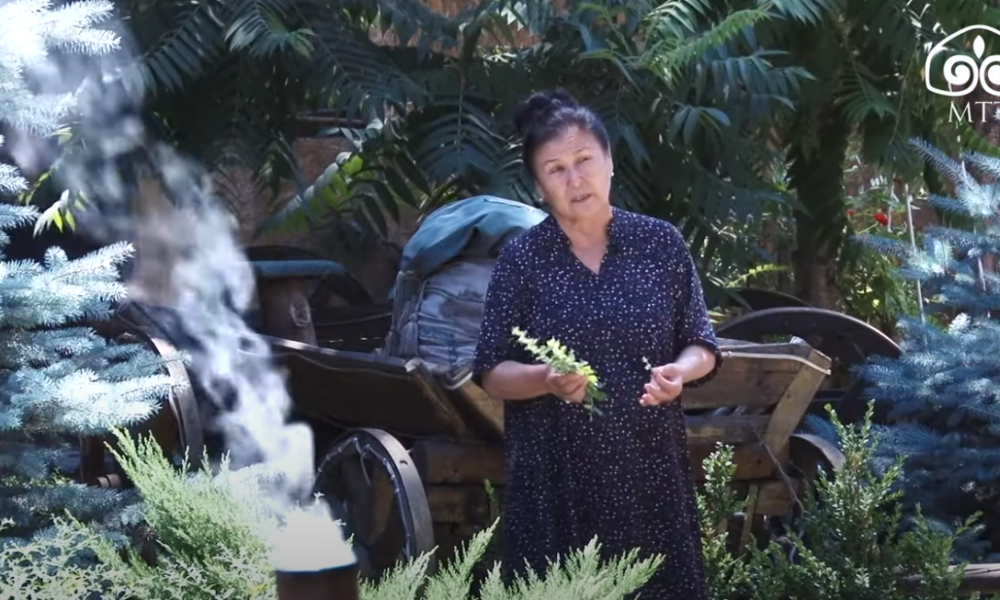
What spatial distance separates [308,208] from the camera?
5.82 m

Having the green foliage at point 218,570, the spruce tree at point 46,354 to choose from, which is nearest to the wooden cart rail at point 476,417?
the spruce tree at point 46,354

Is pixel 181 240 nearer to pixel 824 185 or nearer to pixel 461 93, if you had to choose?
pixel 461 93

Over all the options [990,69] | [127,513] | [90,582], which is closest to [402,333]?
[127,513]

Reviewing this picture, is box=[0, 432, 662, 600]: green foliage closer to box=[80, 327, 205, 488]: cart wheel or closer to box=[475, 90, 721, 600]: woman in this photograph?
box=[475, 90, 721, 600]: woman

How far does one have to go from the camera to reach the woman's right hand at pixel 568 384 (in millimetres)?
2916

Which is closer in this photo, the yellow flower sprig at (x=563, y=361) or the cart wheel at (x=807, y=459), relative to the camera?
the yellow flower sprig at (x=563, y=361)

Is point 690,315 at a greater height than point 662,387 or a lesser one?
greater

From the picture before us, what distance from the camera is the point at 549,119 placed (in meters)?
3.23

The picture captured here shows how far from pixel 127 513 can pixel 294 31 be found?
232 cm

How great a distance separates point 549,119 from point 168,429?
1.98 metres

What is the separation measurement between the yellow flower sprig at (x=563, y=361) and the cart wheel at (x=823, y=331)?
8.52 feet

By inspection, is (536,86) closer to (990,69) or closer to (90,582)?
(990,69)

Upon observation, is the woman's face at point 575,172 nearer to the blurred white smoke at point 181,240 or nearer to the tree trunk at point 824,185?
the blurred white smoke at point 181,240

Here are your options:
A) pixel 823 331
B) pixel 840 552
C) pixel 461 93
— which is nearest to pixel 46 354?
pixel 840 552
